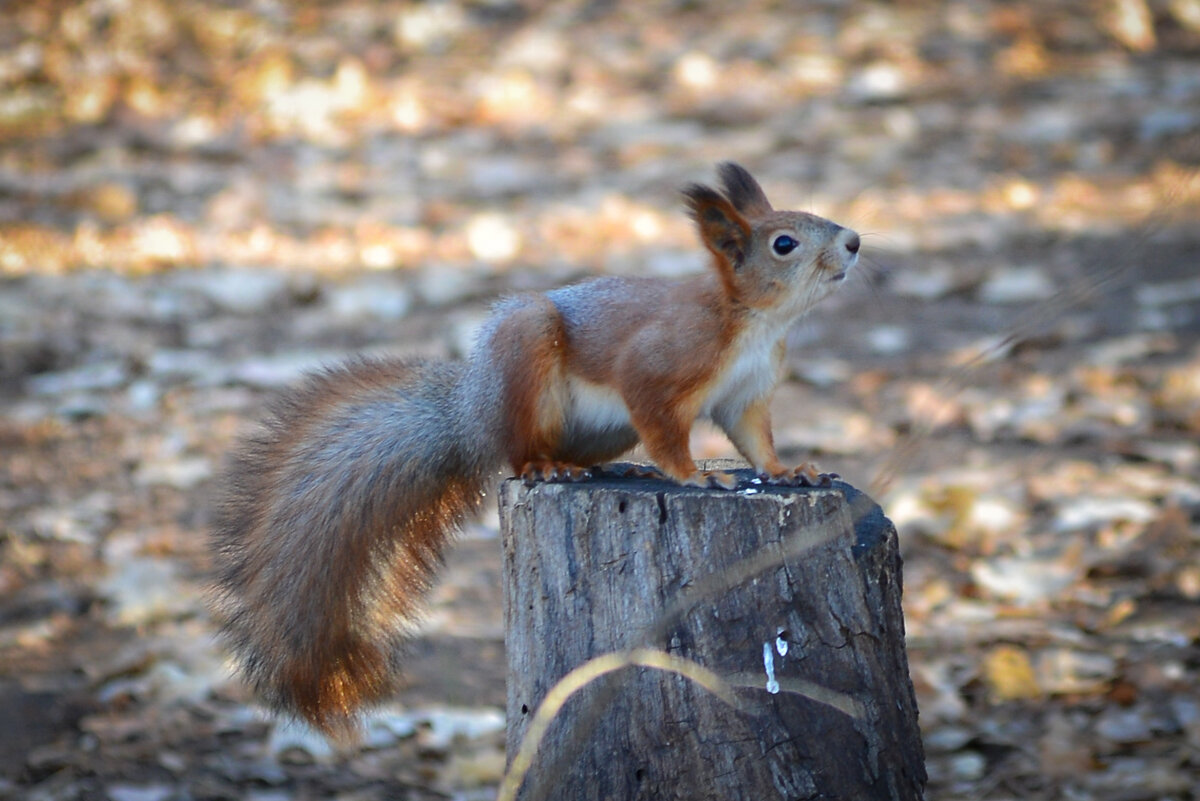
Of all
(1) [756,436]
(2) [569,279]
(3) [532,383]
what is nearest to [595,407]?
(3) [532,383]

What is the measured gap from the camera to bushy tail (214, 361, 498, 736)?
1.82m

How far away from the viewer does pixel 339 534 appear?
6.02 feet

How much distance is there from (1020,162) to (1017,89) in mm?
701

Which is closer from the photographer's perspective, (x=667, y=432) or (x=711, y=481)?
(x=711, y=481)

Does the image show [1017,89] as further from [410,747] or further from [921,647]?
[410,747]

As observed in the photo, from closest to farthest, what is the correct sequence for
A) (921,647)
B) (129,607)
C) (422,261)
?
1. (921,647)
2. (129,607)
3. (422,261)

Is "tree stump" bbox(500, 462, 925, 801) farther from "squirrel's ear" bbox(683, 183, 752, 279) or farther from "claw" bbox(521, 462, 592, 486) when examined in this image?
"squirrel's ear" bbox(683, 183, 752, 279)

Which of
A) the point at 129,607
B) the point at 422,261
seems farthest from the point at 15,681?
the point at 422,261

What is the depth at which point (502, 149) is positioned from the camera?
5590 mm

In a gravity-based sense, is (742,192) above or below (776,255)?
above

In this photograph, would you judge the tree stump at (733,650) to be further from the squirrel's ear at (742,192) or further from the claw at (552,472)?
the squirrel's ear at (742,192)

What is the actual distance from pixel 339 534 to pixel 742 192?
825mm

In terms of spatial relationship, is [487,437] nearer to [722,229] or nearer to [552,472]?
[552,472]

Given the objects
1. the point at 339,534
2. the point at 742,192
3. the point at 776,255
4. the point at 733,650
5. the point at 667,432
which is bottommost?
the point at 733,650
